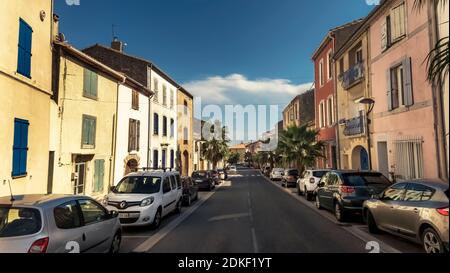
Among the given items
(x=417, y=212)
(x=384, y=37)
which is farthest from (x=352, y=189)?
(x=384, y=37)

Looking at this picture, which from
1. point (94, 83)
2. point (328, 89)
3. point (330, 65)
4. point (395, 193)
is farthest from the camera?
point (328, 89)

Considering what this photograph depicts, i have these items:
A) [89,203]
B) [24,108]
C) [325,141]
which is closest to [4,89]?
[24,108]

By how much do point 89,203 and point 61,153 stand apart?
8.33m

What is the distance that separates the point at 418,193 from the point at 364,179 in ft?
11.8

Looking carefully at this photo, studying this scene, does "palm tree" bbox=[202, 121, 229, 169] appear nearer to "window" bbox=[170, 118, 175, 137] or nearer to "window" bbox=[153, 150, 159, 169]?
"window" bbox=[170, 118, 175, 137]

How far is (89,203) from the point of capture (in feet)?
18.2

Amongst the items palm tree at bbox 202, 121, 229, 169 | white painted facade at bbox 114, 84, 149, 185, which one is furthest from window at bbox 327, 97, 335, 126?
palm tree at bbox 202, 121, 229, 169

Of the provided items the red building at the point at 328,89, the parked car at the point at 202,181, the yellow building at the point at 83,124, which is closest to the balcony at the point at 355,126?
the red building at the point at 328,89

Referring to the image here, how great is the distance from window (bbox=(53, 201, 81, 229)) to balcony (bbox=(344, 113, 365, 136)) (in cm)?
1511

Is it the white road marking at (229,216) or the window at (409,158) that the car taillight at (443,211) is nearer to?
the white road marking at (229,216)

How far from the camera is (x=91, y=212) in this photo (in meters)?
5.45

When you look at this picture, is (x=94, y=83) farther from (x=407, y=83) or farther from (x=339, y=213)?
(x=407, y=83)
